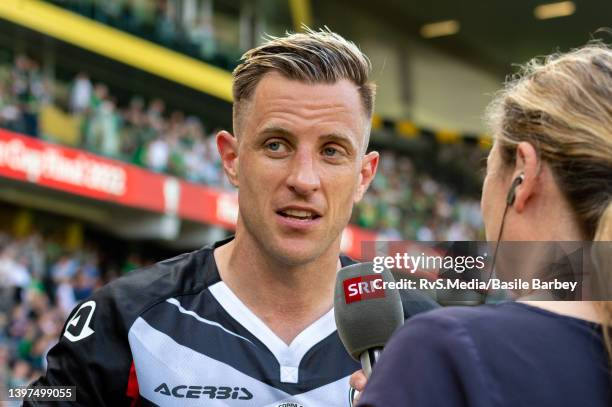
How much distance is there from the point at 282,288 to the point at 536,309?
130 centimetres

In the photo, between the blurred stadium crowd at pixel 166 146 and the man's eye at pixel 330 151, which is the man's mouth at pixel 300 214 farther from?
the blurred stadium crowd at pixel 166 146

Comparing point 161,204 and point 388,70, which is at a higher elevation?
point 388,70

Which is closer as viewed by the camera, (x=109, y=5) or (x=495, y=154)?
(x=495, y=154)

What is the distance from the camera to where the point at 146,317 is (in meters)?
2.74

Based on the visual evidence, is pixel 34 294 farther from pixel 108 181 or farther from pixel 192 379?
pixel 192 379

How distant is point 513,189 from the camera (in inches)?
68.1

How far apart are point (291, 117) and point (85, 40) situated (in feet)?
57.9

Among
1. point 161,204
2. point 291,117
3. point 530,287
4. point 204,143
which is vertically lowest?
point 530,287

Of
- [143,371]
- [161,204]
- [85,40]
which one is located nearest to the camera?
[143,371]

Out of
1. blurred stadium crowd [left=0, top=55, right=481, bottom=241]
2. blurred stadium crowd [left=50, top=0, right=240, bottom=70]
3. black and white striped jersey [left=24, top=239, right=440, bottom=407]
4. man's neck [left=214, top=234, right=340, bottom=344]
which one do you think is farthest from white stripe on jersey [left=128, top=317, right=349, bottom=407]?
blurred stadium crowd [left=50, top=0, right=240, bottom=70]

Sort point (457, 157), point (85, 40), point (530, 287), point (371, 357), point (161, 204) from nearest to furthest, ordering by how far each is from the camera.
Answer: point (530, 287)
point (371, 357)
point (161, 204)
point (85, 40)
point (457, 157)

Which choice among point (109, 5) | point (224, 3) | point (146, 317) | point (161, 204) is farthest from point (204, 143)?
point (146, 317)

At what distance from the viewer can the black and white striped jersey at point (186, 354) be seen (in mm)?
2629

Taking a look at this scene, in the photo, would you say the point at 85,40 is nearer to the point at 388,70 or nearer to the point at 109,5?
the point at 109,5
